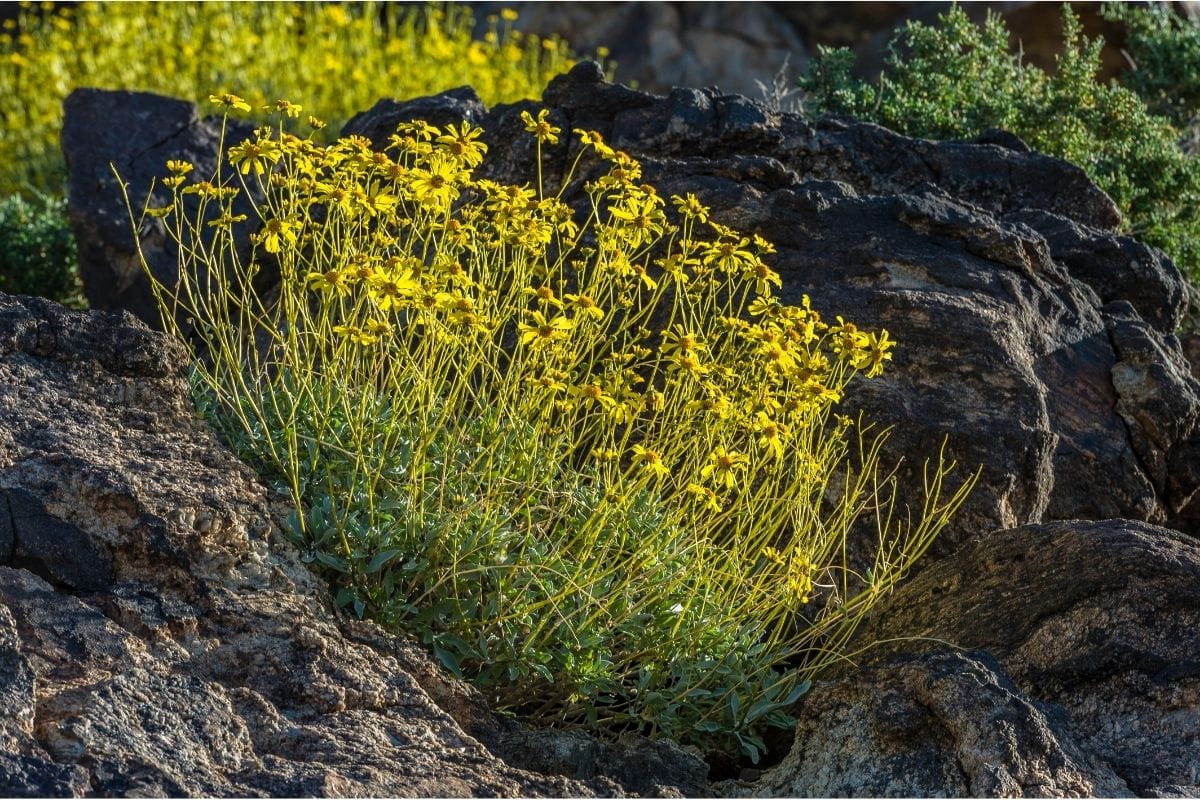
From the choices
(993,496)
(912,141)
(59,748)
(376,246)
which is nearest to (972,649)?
(993,496)

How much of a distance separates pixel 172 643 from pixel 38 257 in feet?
18.3

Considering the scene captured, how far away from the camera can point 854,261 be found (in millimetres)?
4949

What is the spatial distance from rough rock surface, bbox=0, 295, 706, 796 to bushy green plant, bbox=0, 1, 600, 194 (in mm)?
6328

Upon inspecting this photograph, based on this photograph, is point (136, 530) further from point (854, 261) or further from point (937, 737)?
point (854, 261)

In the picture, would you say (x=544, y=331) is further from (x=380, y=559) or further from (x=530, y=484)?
(x=380, y=559)

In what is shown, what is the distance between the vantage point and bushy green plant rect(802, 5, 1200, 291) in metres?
7.33

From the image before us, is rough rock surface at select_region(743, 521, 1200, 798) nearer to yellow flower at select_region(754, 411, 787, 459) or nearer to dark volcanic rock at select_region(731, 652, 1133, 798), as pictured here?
dark volcanic rock at select_region(731, 652, 1133, 798)

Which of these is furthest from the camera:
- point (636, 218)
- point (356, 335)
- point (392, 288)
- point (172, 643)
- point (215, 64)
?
point (215, 64)

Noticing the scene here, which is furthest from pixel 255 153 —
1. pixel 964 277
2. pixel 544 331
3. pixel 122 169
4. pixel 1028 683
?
pixel 122 169

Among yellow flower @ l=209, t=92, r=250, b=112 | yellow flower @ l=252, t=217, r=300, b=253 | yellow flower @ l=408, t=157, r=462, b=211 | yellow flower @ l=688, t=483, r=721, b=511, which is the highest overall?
yellow flower @ l=209, t=92, r=250, b=112

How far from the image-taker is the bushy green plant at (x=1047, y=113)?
733cm

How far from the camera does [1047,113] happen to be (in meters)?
7.66

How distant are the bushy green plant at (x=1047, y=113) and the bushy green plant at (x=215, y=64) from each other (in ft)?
9.81

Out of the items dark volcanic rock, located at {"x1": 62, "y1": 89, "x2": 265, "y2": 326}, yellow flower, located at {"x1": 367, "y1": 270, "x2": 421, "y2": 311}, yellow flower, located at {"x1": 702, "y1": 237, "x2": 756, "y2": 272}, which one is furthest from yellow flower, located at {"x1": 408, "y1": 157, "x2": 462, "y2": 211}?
dark volcanic rock, located at {"x1": 62, "y1": 89, "x2": 265, "y2": 326}
